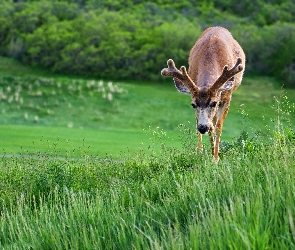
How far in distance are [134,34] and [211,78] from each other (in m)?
30.7

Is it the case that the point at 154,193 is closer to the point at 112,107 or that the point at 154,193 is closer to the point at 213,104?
the point at 213,104

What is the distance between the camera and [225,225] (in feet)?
10.7

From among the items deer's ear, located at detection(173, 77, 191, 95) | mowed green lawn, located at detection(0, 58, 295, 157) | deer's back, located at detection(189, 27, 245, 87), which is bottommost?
mowed green lawn, located at detection(0, 58, 295, 157)

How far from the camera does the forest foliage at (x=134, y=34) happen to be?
34250 millimetres

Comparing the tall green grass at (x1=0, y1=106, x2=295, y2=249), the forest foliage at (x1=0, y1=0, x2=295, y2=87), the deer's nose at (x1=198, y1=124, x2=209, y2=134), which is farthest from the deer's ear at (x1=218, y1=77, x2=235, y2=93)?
the forest foliage at (x1=0, y1=0, x2=295, y2=87)

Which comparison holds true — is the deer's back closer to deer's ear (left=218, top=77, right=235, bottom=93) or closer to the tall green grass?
deer's ear (left=218, top=77, right=235, bottom=93)

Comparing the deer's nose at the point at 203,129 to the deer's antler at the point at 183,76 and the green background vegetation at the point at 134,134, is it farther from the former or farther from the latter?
the deer's antler at the point at 183,76

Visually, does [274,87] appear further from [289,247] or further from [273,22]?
[289,247]

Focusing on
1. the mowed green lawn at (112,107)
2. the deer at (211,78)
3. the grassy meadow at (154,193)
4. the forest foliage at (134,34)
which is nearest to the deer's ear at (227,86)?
the deer at (211,78)

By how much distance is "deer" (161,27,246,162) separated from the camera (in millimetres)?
7484

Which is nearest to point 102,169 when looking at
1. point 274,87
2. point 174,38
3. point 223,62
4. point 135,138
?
point 223,62

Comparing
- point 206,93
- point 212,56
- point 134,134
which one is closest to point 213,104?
point 206,93

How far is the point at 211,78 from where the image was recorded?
26.7ft

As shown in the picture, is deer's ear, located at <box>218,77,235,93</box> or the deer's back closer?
deer's ear, located at <box>218,77,235,93</box>
